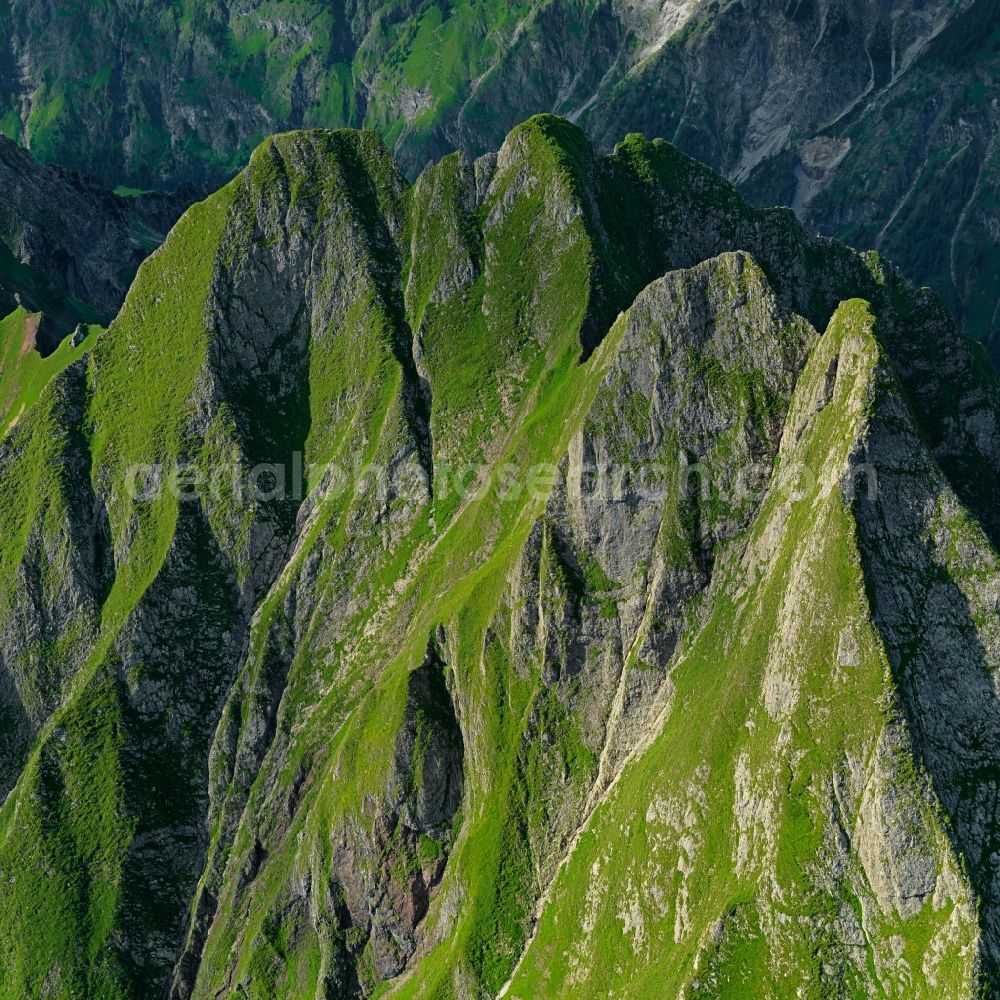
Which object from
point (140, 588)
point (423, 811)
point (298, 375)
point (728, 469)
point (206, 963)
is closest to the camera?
point (728, 469)

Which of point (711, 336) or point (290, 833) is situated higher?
point (711, 336)

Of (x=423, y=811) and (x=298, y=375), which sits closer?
(x=423, y=811)

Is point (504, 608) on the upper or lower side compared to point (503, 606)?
lower

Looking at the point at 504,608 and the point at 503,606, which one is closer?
the point at 504,608

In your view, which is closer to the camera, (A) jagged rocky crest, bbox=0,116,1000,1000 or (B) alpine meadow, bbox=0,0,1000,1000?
(B) alpine meadow, bbox=0,0,1000,1000

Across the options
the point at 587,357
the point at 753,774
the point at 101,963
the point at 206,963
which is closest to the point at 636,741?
the point at 753,774

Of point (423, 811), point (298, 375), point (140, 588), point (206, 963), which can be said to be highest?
point (298, 375)

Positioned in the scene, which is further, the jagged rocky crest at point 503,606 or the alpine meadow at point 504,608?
the jagged rocky crest at point 503,606

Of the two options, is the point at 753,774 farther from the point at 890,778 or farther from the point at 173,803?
the point at 173,803
